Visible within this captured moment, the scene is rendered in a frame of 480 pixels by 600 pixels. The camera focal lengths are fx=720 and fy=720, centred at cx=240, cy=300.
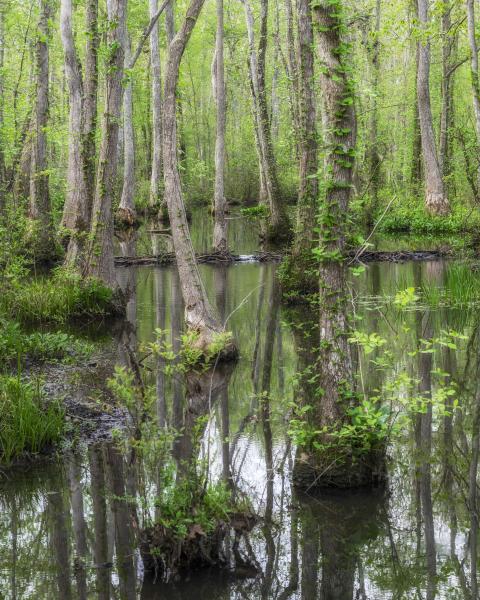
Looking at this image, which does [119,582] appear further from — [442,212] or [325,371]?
[442,212]

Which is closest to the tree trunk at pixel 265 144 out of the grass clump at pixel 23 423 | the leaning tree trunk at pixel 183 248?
the leaning tree trunk at pixel 183 248

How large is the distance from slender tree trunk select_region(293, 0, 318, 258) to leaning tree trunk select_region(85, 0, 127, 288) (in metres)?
2.97

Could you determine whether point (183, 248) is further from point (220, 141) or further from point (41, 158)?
point (220, 141)

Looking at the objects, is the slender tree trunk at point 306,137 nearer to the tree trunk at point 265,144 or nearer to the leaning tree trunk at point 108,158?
the leaning tree trunk at point 108,158

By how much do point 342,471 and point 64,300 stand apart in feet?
24.6

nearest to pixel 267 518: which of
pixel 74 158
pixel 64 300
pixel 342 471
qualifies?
pixel 342 471

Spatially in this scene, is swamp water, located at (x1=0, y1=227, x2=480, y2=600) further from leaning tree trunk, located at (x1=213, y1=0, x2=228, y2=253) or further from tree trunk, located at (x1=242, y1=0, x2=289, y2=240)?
tree trunk, located at (x1=242, y1=0, x2=289, y2=240)

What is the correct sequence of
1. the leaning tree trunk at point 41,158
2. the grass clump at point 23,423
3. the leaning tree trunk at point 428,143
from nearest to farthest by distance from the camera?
the grass clump at point 23,423, the leaning tree trunk at point 41,158, the leaning tree trunk at point 428,143

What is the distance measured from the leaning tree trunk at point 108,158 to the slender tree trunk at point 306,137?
2969 millimetres

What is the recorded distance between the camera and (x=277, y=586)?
4.27 meters

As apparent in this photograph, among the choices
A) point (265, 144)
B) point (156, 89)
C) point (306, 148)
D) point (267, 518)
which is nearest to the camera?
point (267, 518)

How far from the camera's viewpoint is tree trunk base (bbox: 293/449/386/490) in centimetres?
556

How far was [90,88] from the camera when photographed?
12484mm

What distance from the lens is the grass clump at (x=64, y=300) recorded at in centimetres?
1177
